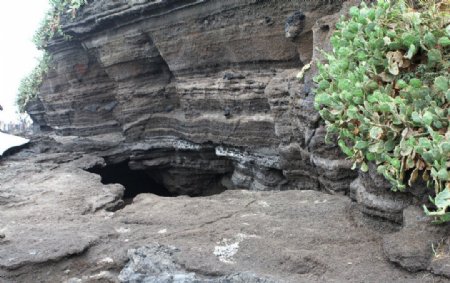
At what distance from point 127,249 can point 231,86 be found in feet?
15.3

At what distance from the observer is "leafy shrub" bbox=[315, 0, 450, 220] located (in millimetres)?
3086

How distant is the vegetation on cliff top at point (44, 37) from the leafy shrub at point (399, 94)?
8163 millimetres

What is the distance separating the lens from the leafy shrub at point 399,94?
3086 millimetres

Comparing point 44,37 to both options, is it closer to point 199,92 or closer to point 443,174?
point 199,92

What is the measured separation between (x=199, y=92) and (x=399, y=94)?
5.70 meters

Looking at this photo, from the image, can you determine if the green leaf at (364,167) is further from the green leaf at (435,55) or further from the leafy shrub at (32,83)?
the leafy shrub at (32,83)

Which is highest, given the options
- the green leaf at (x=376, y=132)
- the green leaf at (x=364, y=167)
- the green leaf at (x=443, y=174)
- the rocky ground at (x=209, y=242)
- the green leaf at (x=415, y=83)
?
the green leaf at (x=415, y=83)

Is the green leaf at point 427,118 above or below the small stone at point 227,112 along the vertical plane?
above

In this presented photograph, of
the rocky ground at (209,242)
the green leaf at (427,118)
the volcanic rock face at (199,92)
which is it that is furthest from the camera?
the volcanic rock face at (199,92)

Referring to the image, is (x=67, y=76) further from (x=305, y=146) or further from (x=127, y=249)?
(x=127, y=249)

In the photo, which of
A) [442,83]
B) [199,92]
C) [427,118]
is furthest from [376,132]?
[199,92]

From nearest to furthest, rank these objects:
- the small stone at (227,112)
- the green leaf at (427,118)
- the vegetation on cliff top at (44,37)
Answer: the green leaf at (427,118), the small stone at (227,112), the vegetation on cliff top at (44,37)

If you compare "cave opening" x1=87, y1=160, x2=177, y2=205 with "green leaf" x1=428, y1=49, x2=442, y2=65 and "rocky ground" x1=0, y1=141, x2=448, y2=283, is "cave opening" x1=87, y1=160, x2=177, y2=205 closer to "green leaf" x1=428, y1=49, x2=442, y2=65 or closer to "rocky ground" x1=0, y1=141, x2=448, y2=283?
"rocky ground" x1=0, y1=141, x2=448, y2=283

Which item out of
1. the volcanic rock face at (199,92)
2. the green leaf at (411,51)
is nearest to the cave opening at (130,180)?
the volcanic rock face at (199,92)
